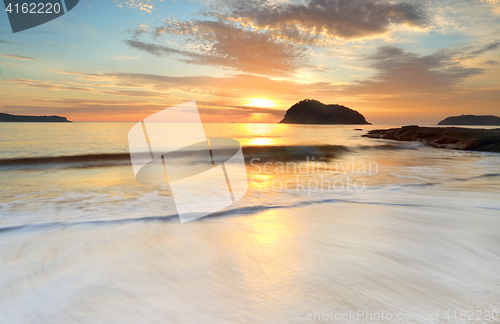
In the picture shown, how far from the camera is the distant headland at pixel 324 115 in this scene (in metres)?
172

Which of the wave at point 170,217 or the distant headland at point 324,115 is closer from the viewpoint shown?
the wave at point 170,217

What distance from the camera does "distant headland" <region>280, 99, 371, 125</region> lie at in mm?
172375

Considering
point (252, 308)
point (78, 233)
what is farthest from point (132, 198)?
point (252, 308)

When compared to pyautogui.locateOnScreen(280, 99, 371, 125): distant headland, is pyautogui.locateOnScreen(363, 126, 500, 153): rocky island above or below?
below

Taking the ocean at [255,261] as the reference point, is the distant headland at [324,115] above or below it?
above

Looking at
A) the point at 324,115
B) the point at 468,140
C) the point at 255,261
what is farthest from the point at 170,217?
the point at 324,115

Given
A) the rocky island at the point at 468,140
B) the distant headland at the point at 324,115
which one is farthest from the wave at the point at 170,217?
the distant headland at the point at 324,115

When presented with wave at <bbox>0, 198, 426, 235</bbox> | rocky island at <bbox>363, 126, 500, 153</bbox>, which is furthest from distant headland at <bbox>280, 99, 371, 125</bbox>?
wave at <bbox>0, 198, 426, 235</bbox>

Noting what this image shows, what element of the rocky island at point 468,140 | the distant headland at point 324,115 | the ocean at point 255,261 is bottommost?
the ocean at point 255,261

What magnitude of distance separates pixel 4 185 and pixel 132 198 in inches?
183

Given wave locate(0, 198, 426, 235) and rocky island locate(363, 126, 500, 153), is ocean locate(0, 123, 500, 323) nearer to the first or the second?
wave locate(0, 198, 426, 235)

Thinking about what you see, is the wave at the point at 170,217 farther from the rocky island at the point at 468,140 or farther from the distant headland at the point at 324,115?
the distant headland at the point at 324,115

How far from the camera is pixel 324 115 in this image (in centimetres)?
17350

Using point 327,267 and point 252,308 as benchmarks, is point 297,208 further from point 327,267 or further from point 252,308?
point 252,308
